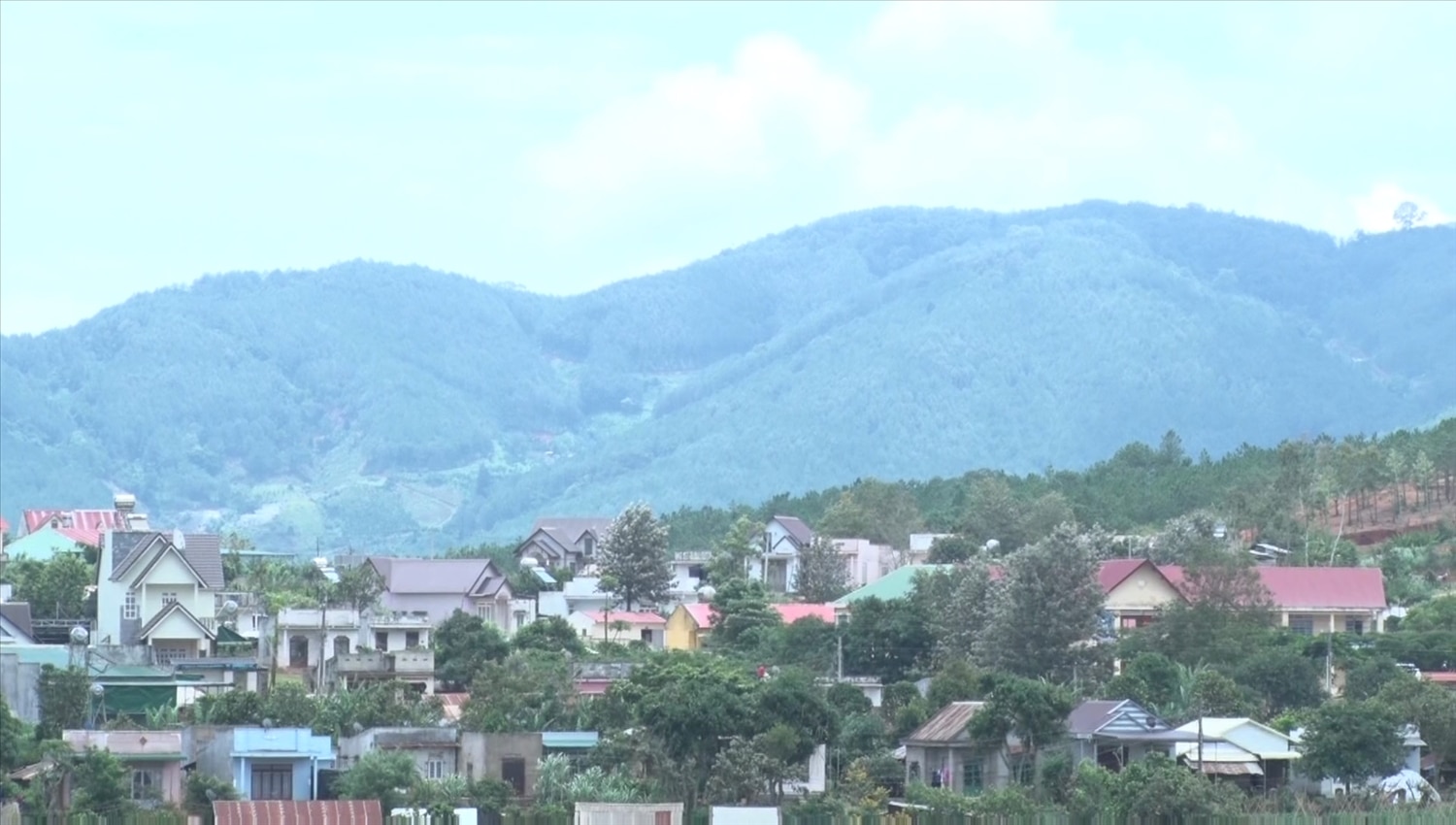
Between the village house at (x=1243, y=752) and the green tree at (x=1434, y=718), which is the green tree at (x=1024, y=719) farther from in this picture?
the green tree at (x=1434, y=718)

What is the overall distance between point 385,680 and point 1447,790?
24.7 meters

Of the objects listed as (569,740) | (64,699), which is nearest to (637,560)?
(569,740)

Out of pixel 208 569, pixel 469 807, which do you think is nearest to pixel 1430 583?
pixel 208 569

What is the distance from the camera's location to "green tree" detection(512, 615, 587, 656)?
227 ft

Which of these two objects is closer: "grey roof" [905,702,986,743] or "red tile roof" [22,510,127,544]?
"grey roof" [905,702,986,743]

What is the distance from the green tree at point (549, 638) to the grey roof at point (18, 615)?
12625 mm

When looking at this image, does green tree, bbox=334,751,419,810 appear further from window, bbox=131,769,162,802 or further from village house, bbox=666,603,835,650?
village house, bbox=666,603,835,650

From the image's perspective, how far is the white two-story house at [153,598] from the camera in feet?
208

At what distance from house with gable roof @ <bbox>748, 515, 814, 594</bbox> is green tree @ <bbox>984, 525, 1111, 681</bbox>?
2773cm

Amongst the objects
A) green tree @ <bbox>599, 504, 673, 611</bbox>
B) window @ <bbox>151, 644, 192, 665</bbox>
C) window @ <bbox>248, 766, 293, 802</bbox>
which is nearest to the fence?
window @ <bbox>248, 766, 293, 802</bbox>

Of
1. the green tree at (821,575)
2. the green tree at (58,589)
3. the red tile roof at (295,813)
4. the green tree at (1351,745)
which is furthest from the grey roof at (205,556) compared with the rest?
the green tree at (1351,745)

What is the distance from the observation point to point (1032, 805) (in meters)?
47.2

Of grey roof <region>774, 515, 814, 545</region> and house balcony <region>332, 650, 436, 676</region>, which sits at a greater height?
grey roof <region>774, 515, 814, 545</region>

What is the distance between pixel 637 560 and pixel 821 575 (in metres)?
6.32
